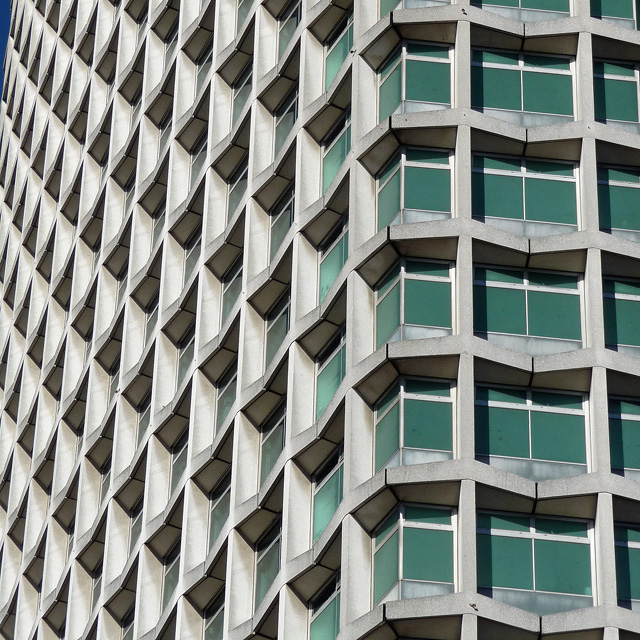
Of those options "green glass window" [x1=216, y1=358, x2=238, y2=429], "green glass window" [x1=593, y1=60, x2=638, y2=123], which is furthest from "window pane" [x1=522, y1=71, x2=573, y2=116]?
"green glass window" [x1=216, y1=358, x2=238, y2=429]

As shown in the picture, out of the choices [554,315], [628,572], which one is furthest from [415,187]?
[628,572]

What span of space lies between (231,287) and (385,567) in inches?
628

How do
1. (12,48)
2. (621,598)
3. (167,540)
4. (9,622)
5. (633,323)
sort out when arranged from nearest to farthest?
(621,598) < (633,323) < (167,540) < (9,622) < (12,48)

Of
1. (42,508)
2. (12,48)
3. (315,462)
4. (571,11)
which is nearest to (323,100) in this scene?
(571,11)

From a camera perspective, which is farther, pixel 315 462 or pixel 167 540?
pixel 167 540

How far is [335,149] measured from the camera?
4894 cm

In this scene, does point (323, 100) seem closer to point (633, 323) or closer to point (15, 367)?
point (633, 323)

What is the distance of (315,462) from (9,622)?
24.8 meters

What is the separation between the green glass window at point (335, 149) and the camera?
48188 millimetres

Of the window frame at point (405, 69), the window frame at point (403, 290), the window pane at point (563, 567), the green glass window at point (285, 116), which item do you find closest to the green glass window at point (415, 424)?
the window frame at point (403, 290)

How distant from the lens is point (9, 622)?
65500mm

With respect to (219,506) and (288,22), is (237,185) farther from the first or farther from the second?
(219,506)

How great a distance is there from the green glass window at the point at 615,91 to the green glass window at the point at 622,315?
4.90 meters

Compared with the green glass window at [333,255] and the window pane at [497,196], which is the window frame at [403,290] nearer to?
the window pane at [497,196]
